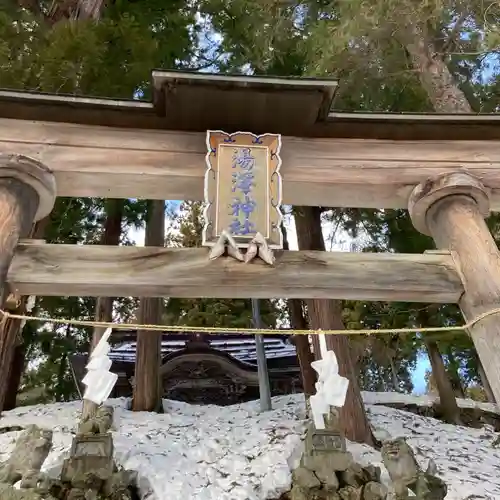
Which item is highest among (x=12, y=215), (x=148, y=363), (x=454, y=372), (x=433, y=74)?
(x=433, y=74)

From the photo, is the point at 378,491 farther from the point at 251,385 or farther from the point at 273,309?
the point at 273,309

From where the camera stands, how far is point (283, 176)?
12.8ft

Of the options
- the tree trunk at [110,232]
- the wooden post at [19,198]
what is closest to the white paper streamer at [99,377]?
the wooden post at [19,198]

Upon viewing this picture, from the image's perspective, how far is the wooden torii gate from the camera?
315 cm

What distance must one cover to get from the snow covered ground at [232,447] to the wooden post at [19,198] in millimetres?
3377

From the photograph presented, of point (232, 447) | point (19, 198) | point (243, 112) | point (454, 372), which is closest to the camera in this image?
point (19, 198)

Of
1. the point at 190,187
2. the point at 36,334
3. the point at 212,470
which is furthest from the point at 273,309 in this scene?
the point at 190,187

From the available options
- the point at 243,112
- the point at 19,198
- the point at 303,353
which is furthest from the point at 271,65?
the point at 19,198

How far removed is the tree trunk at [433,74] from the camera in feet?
23.1

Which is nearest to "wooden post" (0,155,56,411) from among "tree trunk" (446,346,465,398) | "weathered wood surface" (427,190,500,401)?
"weathered wood surface" (427,190,500,401)

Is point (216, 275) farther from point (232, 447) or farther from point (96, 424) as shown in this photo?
point (232, 447)

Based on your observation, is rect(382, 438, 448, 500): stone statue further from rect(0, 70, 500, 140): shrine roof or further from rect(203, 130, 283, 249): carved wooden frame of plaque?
rect(0, 70, 500, 140): shrine roof

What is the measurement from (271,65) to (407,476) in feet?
23.9

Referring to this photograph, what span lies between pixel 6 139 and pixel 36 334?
24.7ft
